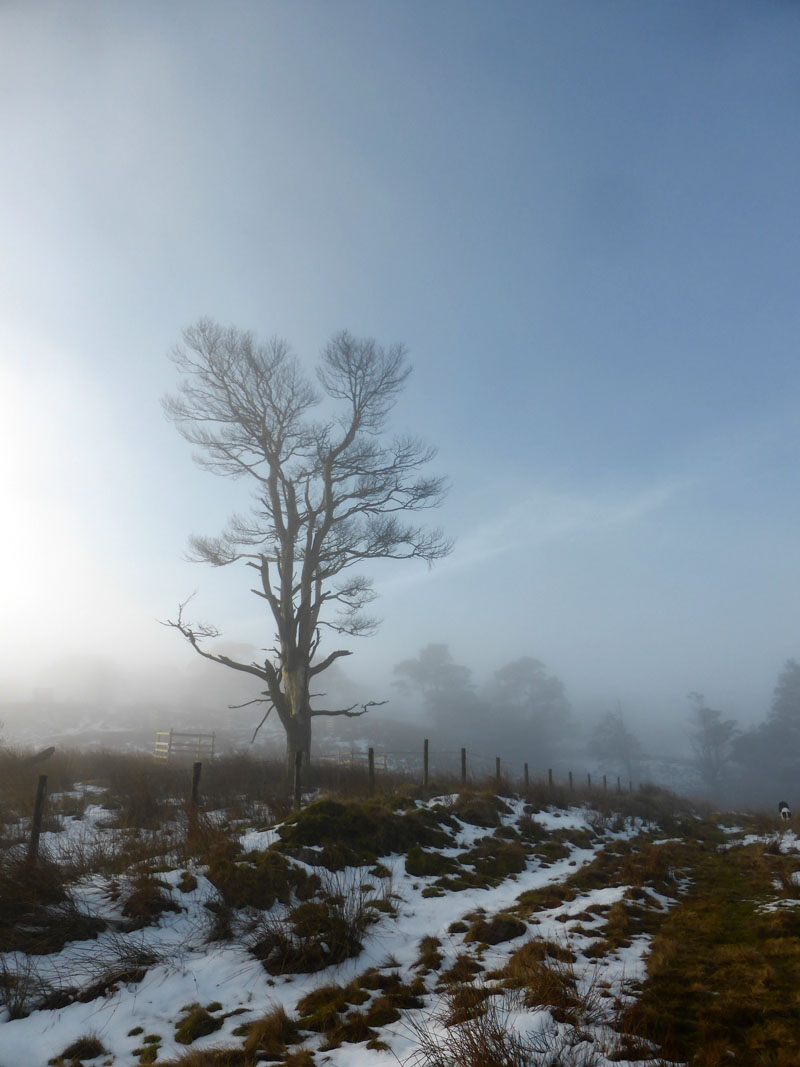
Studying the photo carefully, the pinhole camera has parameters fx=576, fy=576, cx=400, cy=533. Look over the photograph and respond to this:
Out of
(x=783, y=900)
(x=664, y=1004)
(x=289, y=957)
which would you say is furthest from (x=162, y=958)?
(x=783, y=900)

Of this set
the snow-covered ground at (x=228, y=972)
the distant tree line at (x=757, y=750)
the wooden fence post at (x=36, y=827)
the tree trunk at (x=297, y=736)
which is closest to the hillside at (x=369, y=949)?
the snow-covered ground at (x=228, y=972)

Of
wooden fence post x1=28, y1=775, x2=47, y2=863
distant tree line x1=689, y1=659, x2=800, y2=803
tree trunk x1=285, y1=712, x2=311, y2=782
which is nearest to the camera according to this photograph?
wooden fence post x1=28, y1=775, x2=47, y2=863

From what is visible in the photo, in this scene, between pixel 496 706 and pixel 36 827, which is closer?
pixel 36 827

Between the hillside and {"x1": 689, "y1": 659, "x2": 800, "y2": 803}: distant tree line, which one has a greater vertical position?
the hillside

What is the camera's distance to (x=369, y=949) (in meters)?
6.34

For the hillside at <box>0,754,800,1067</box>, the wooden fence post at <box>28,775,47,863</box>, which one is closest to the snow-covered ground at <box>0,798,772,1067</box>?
the hillside at <box>0,754,800,1067</box>

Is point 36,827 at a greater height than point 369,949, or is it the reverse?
point 36,827

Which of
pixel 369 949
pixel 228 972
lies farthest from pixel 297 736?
pixel 228 972

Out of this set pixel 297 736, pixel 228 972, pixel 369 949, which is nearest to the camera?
pixel 228 972

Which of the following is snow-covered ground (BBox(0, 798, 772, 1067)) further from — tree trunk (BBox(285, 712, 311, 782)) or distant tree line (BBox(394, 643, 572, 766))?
distant tree line (BBox(394, 643, 572, 766))

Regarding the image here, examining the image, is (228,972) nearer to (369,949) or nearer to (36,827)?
(369,949)

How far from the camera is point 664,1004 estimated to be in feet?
14.7

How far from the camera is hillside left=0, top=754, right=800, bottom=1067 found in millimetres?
4168

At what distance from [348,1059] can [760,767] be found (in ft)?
219
